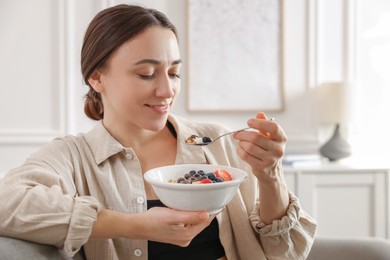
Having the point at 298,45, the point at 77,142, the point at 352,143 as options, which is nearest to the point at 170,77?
the point at 77,142

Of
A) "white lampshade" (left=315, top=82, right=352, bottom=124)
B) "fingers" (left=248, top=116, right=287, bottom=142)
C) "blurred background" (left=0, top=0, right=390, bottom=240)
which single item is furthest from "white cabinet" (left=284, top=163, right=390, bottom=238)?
"fingers" (left=248, top=116, right=287, bottom=142)

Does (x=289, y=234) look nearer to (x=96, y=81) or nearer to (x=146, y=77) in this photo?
(x=146, y=77)

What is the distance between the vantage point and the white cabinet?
294 cm

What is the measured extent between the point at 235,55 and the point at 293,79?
471 mm

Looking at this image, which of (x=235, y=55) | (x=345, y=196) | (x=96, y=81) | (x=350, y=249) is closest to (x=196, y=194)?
(x=96, y=81)

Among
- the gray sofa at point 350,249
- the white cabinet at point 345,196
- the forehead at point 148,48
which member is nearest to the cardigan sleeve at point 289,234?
the gray sofa at point 350,249

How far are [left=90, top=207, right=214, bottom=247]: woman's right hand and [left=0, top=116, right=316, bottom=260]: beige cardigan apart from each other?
38 millimetres

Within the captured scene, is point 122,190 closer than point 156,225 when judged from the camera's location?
No

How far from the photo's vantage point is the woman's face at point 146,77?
1329mm

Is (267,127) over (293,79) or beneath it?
beneath

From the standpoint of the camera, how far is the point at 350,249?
5.09 feet

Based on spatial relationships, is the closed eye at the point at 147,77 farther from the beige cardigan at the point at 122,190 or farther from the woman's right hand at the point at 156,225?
the woman's right hand at the point at 156,225

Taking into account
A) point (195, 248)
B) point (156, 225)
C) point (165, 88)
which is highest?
point (165, 88)

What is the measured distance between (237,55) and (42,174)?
7.88 ft
